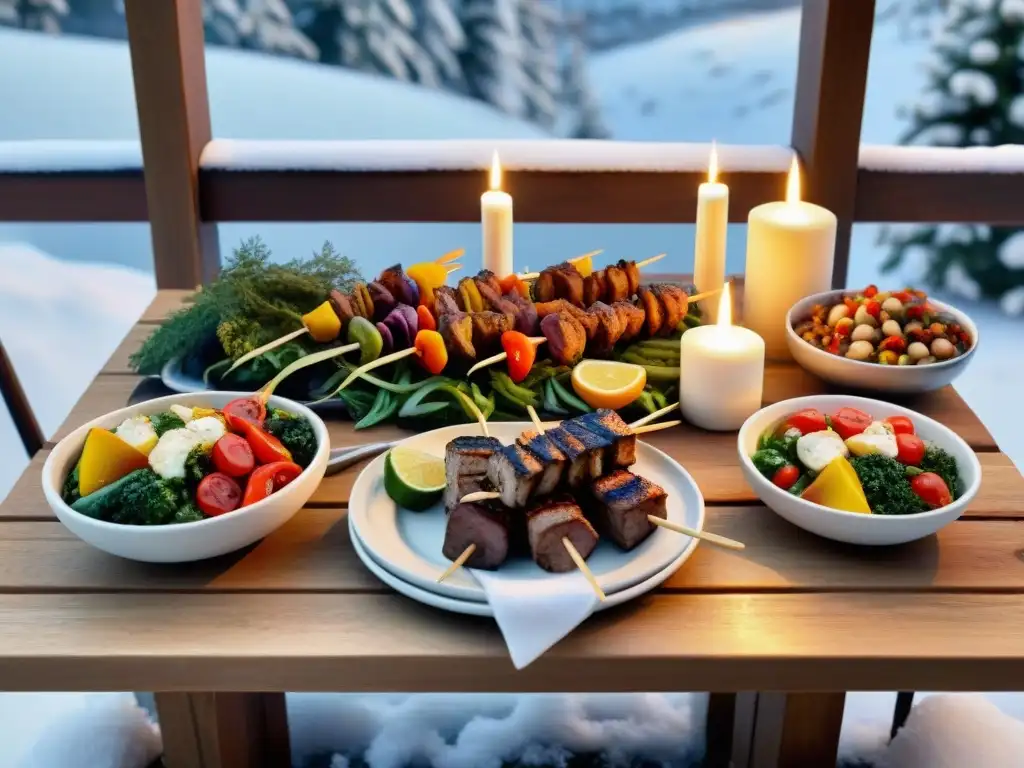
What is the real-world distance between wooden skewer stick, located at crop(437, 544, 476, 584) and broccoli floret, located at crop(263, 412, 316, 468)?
287 mm

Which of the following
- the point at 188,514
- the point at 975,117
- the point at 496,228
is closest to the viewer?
the point at 188,514

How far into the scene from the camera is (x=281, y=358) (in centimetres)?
176

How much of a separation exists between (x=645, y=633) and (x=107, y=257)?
14.0 feet

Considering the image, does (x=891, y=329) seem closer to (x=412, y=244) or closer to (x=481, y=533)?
(x=481, y=533)

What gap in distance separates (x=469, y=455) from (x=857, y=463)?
49cm

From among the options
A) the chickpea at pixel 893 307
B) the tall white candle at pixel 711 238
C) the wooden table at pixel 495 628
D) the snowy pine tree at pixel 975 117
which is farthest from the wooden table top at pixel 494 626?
the snowy pine tree at pixel 975 117

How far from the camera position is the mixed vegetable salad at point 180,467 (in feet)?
4.29

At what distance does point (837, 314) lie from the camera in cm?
189

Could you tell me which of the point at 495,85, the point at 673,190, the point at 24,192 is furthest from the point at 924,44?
the point at 24,192

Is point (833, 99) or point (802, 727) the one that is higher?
point (833, 99)

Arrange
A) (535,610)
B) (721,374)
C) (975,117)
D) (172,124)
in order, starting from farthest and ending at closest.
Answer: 1. (975,117)
2. (172,124)
3. (721,374)
4. (535,610)

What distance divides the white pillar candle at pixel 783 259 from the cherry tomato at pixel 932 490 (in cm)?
64

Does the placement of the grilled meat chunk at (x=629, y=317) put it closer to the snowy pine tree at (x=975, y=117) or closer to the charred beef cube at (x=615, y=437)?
the charred beef cube at (x=615, y=437)

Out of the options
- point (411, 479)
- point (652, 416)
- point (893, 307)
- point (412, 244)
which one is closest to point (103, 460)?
point (411, 479)
